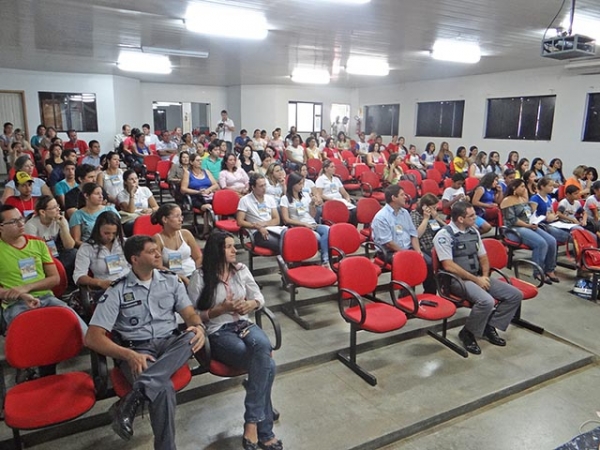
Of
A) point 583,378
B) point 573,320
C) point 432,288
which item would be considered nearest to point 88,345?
point 432,288

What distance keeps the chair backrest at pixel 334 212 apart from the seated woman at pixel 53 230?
2.78 metres

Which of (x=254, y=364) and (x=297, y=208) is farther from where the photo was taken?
(x=297, y=208)

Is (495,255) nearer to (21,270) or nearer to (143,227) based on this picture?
(143,227)

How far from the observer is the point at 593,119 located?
8961 mm

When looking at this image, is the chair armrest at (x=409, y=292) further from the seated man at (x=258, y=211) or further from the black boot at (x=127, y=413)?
the black boot at (x=127, y=413)

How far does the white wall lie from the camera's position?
29.9 feet

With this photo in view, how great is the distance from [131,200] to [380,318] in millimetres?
2964

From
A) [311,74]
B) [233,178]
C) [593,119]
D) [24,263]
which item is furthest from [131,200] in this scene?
[593,119]

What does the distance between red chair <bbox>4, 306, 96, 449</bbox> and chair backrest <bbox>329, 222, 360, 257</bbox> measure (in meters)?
2.57

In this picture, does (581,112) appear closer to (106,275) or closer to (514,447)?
(514,447)

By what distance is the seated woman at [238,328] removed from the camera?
2434 mm

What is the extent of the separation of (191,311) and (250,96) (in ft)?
39.1

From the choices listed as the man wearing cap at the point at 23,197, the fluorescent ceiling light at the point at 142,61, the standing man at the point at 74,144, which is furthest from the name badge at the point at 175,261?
the standing man at the point at 74,144

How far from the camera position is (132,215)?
15.3ft
